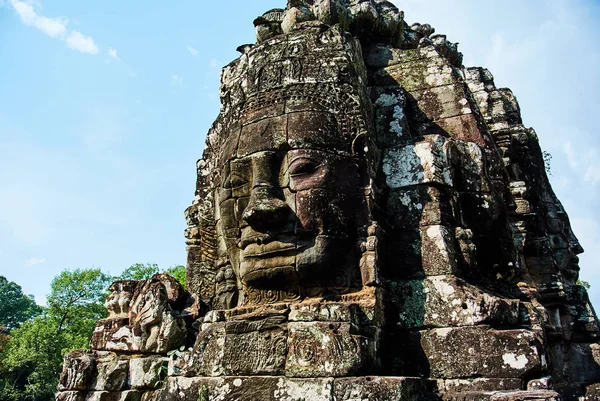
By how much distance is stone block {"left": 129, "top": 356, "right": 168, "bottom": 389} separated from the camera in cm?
571

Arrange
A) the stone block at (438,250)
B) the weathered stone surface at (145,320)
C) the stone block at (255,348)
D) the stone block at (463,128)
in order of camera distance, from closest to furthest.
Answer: the stone block at (255,348) < the stone block at (438,250) < the stone block at (463,128) < the weathered stone surface at (145,320)

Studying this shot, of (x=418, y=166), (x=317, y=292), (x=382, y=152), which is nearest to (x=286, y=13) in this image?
(x=382, y=152)

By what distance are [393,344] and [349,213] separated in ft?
4.02

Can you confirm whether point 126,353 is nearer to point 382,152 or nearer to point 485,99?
point 382,152

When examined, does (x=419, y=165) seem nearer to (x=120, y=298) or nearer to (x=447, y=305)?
(x=447, y=305)

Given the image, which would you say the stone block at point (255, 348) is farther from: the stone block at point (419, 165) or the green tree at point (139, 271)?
the green tree at point (139, 271)

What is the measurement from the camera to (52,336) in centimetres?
2892

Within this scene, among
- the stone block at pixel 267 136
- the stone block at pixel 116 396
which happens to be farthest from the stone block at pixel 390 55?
the stone block at pixel 116 396

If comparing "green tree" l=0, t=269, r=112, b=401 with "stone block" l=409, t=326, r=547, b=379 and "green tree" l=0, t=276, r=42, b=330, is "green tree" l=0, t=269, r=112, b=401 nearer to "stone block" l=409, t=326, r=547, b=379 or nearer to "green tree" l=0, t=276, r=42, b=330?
"stone block" l=409, t=326, r=547, b=379

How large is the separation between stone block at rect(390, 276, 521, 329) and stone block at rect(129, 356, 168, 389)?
277cm

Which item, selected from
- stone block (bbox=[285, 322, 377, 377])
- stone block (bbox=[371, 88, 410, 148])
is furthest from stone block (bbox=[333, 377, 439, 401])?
stone block (bbox=[371, 88, 410, 148])

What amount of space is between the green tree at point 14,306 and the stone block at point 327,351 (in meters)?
63.7

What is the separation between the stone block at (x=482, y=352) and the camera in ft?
13.5

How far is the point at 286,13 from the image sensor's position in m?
5.86
